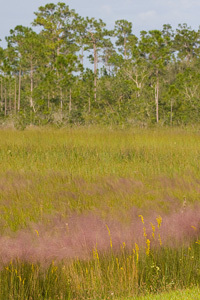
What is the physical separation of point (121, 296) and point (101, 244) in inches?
19.3

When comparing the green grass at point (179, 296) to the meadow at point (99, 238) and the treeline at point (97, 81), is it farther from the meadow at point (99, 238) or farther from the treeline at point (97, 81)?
the treeline at point (97, 81)

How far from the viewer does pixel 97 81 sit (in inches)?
1221

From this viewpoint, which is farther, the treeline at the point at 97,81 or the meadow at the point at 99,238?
Answer: the treeline at the point at 97,81

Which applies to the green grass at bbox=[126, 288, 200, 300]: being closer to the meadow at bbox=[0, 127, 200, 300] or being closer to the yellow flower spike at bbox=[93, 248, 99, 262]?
the meadow at bbox=[0, 127, 200, 300]

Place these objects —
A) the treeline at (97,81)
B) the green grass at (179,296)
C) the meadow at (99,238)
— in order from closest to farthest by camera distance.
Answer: the green grass at (179,296)
the meadow at (99,238)
the treeline at (97,81)

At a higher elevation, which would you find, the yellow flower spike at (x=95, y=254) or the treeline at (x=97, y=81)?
the treeline at (x=97, y=81)

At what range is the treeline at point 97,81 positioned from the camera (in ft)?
68.9

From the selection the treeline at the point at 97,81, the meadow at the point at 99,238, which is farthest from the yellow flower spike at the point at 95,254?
the treeline at the point at 97,81

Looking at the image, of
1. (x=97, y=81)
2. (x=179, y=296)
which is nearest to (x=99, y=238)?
(x=179, y=296)

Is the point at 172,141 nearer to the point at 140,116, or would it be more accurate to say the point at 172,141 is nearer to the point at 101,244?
the point at 101,244

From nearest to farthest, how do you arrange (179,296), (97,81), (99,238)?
(179,296), (99,238), (97,81)

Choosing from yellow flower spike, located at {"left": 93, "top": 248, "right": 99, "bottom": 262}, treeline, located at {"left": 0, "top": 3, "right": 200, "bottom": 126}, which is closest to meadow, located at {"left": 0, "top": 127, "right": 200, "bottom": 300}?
yellow flower spike, located at {"left": 93, "top": 248, "right": 99, "bottom": 262}

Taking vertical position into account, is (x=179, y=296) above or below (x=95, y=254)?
below

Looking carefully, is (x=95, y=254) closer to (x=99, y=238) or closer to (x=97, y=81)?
(x=99, y=238)
